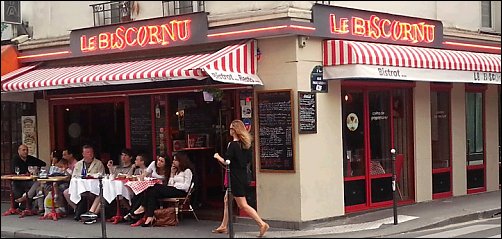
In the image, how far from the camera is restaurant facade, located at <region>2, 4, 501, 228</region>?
38.9 ft

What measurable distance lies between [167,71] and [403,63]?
3999 mm

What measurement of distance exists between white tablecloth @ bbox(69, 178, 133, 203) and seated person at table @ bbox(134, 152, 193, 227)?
449mm

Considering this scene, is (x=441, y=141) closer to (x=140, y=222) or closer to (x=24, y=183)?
(x=140, y=222)

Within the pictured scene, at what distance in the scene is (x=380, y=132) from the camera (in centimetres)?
1387

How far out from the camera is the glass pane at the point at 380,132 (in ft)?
44.8

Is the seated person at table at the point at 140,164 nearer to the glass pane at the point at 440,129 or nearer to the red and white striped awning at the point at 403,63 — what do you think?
the red and white striped awning at the point at 403,63

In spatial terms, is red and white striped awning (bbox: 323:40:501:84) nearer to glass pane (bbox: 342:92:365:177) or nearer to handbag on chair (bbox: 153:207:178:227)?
glass pane (bbox: 342:92:365:177)

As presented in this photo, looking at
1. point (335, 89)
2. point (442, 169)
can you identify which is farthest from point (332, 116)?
point (442, 169)

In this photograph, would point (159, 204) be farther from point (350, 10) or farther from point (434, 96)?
point (434, 96)

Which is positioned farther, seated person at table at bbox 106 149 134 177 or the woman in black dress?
seated person at table at bbox 106 149 134 177

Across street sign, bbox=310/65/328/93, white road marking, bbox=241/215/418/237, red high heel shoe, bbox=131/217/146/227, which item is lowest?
white road marking, bbox=241/215/418/237

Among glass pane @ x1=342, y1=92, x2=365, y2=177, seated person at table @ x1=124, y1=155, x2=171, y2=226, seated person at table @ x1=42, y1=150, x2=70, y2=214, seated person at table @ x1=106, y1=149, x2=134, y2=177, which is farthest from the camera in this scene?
seated person at table @ x1=42, y1=150, x2=70, y2=214

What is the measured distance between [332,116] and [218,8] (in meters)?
2.64

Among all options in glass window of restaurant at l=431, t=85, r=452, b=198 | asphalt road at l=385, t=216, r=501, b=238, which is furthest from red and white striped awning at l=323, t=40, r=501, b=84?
asphalt road at l=385, t=216, r=501, b=238
